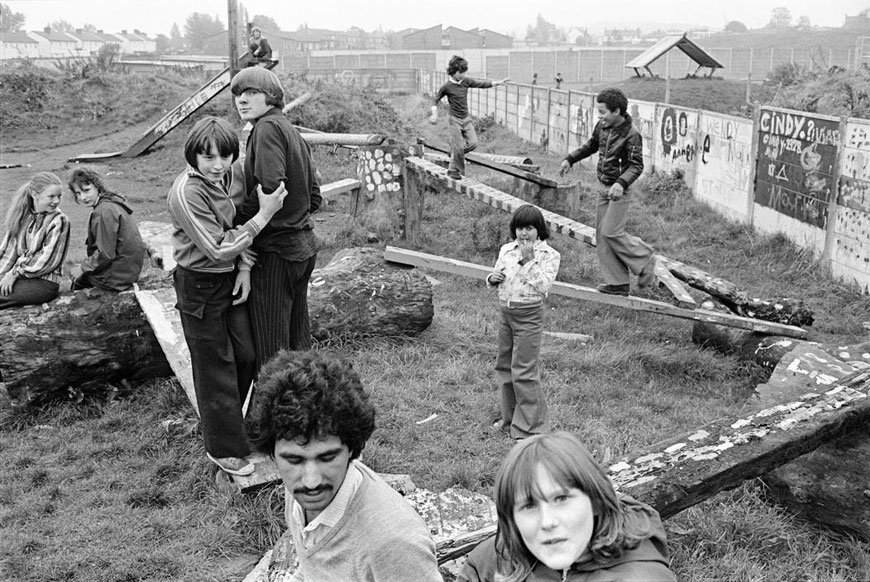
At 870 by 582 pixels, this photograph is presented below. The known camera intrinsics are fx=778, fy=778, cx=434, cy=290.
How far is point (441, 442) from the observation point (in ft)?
16.5

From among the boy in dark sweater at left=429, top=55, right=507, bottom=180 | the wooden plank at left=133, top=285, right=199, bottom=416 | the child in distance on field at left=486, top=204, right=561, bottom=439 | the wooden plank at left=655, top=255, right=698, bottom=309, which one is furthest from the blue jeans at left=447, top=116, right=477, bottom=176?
the child in distance on field at left=486, top=204, right=561, bottom=439

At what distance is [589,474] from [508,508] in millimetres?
218

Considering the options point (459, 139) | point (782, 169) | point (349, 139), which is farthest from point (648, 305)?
point (349, 139)

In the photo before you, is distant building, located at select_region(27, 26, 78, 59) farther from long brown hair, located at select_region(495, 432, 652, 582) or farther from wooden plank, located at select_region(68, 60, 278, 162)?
long brown hair, located at select_region(495, 432, 652, 582)

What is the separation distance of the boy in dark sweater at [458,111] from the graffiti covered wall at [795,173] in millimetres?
3882

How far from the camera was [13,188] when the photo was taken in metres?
13.9

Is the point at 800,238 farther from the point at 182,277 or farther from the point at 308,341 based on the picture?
the point at 182,277

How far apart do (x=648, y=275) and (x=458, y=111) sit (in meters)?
3.42

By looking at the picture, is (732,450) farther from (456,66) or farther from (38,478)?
(456,66)

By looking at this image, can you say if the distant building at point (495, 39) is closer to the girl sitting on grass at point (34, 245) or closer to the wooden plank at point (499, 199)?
the wooden plank at point (499, 199)

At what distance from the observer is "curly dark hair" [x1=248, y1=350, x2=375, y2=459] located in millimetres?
2111

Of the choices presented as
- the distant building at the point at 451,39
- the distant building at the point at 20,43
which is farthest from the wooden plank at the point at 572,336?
the distant building at the point at 20,43

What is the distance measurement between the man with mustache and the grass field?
63.8 inches

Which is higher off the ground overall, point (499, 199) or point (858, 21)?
point (858, 21)
